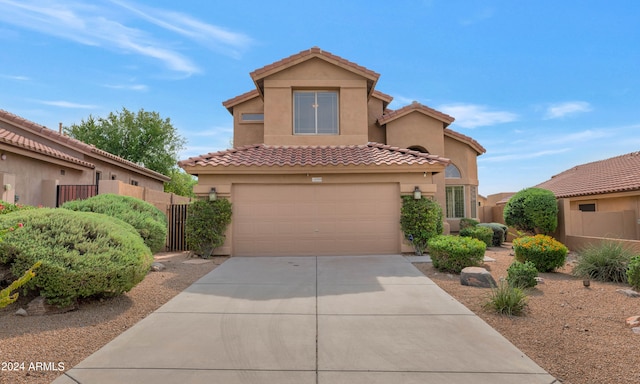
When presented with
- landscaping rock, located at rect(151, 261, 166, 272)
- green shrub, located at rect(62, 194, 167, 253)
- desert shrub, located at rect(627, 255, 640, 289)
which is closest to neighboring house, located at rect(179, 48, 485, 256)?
green shrub, located at rect(62, 194, 167, 253)

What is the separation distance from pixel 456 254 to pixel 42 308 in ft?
27.2

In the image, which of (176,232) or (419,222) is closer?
(419,222)

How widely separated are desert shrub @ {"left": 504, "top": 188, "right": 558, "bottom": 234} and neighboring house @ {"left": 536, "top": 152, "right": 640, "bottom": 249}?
52 centimetres

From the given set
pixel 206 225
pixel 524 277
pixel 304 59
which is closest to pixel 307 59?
pixel 304 59

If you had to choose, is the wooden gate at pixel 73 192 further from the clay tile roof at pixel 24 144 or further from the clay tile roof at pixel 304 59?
the clay tile roof at pixel 304 59

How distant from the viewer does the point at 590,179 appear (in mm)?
21438

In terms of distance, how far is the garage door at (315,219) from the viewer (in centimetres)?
1196

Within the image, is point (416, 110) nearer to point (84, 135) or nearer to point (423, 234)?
point (423, 234)

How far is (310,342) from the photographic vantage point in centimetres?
469

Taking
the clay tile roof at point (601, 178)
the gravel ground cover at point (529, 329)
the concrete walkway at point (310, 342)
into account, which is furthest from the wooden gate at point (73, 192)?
the clay tile roof at point (601, 178)

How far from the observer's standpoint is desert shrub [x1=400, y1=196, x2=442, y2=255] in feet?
38.1

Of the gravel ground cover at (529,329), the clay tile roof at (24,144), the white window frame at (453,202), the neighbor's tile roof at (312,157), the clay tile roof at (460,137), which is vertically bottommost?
the gravel ground cover at (529,329)

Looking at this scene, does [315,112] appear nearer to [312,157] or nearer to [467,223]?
[312,157]

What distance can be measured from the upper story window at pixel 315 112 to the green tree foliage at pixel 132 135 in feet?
85.9
